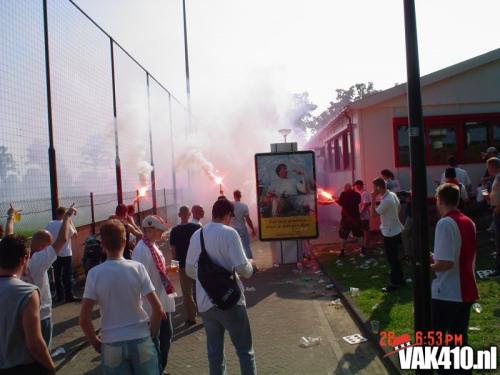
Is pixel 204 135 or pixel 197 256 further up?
pixel 204 135

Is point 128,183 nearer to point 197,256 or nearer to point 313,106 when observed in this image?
point 197,256

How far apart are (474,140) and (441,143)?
3.56ft

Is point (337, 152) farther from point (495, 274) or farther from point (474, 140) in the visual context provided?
point (495, 274)

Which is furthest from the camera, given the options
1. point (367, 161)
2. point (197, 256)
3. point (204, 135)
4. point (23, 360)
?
point (204, 135)

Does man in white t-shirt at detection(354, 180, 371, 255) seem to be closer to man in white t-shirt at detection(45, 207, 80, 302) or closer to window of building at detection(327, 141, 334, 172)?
man in white t-shirt at detection(45, 207, 80, 302)

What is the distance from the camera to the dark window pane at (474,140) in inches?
568

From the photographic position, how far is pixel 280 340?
618 centimetres

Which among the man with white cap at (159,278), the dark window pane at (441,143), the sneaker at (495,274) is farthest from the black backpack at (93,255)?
the dark window pane at (441,143)

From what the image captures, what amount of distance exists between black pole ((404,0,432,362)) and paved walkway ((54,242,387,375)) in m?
0.99

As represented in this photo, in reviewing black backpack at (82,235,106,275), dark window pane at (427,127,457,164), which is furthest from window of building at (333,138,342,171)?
black backpack at (82,235,106,275)

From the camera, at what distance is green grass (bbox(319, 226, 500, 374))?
562 cm

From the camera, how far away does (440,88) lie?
14336 millimetres

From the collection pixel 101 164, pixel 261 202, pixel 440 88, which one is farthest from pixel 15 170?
pixel 440 88

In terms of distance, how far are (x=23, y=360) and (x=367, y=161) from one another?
12.4m
